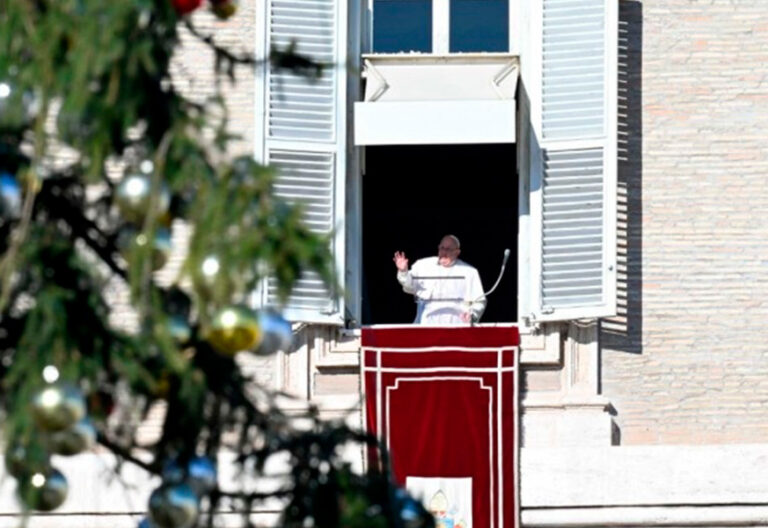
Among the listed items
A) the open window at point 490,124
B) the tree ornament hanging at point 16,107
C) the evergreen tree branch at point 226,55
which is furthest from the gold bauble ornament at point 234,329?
the open window at point 490,124

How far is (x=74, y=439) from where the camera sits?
795 centimetres

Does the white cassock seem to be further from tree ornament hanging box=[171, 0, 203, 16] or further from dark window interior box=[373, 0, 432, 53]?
tree ornament hanging box=[171, 0, 203, 16]

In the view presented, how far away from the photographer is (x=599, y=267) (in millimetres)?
16016

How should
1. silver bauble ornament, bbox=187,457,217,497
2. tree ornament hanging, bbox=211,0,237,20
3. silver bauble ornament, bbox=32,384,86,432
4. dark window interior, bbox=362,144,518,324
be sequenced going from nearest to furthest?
1. silver bauble ornament, bbox=32,384,86,432
2. silver bauble ornament, bbox=187,457,217,497
3. tree ornament hanging, bbox=211,0,237,20
4. dark window interior, bbox=362,144,518,324

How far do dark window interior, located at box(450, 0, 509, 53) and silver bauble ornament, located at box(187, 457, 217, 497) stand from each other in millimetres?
8414

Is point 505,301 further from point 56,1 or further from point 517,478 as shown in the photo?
point 56,1

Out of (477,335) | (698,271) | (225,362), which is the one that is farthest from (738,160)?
(225,362)

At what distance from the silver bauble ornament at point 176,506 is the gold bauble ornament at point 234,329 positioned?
421mm

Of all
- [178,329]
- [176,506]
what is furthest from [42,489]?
[178,329]

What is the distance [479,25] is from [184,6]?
8330mm

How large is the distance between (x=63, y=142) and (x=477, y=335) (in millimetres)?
7940

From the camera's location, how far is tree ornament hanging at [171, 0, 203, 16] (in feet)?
27.0

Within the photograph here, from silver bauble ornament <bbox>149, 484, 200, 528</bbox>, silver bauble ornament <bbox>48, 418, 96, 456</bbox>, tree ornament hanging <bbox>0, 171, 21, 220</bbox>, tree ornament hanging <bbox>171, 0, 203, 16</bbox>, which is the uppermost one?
tree ornament hanging <bbox>171, 0, 203, 16</bbox>

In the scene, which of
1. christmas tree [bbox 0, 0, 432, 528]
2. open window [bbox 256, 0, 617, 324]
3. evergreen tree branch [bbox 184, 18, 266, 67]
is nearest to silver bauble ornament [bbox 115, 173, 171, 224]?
christmas tree [bbox 0, 0, 432, 528]
